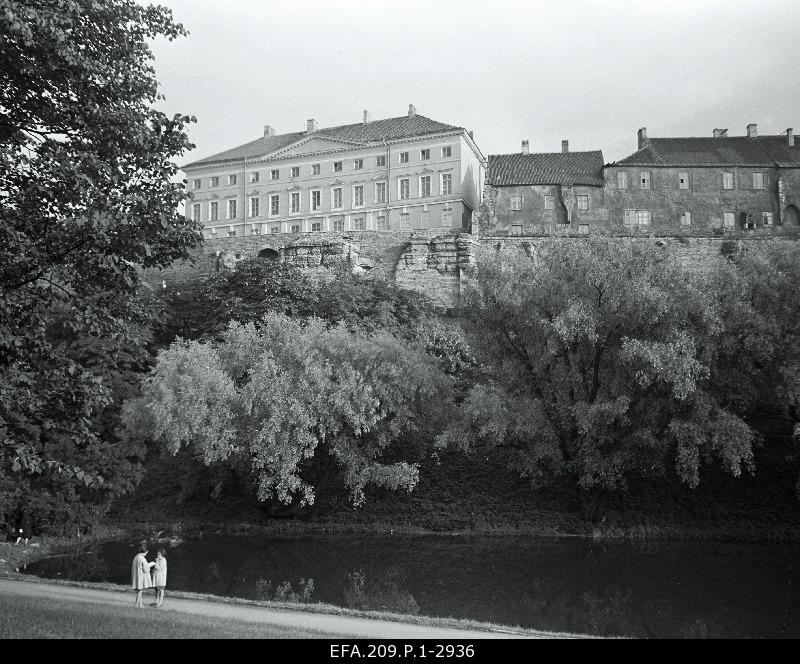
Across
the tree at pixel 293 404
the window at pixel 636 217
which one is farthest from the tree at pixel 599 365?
the window at pixel 636 217

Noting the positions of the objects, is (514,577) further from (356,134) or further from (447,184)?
(356,134)

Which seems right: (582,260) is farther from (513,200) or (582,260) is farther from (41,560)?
Answer: (513,200)

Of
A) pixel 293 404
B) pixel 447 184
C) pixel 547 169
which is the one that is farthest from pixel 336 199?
pixel 293 404

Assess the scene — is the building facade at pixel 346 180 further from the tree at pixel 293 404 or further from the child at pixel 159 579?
the child at pixel 159 579

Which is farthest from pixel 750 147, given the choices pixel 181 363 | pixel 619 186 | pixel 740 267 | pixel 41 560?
pixel 41 560

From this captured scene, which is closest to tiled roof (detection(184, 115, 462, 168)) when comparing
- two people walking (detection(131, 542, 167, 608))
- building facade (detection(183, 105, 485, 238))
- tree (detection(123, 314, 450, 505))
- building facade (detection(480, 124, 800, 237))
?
building facade (detection(183, 105, 485, 238))

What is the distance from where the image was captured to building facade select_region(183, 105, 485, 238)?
5797cm

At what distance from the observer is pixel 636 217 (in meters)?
56.5

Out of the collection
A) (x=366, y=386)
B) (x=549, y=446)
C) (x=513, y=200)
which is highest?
(x=513, y=200)

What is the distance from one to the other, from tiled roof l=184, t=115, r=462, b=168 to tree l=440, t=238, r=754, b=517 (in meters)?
34.5

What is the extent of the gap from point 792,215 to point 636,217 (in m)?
11.2

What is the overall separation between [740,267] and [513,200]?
31670 mm
